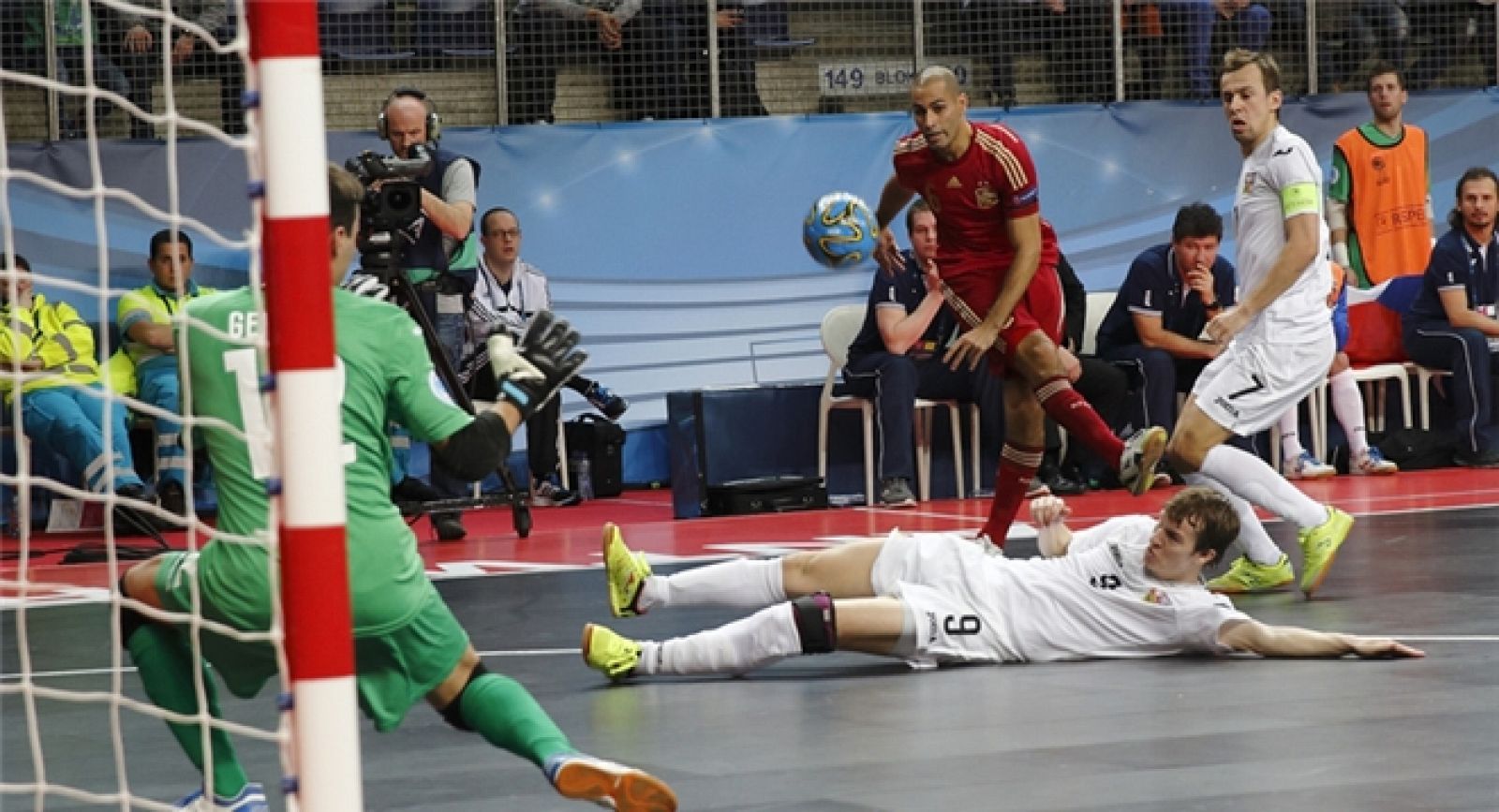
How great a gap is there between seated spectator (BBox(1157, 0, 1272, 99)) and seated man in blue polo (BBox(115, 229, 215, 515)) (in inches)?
273

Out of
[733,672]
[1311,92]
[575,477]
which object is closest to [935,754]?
[733,672]

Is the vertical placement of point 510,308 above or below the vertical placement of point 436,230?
below

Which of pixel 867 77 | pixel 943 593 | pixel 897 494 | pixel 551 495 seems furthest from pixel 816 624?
pixel 867 77

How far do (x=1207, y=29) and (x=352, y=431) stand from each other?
11.9 meters

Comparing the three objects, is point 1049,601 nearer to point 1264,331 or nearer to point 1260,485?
point 1260,485

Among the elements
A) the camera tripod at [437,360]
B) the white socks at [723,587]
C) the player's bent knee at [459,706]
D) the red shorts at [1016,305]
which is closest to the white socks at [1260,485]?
the red shorts at [1016,305]

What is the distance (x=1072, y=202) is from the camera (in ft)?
51.0

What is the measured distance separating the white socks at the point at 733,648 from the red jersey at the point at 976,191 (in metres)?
3.31

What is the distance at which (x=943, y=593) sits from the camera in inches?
288

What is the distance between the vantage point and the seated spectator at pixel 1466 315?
1477cm

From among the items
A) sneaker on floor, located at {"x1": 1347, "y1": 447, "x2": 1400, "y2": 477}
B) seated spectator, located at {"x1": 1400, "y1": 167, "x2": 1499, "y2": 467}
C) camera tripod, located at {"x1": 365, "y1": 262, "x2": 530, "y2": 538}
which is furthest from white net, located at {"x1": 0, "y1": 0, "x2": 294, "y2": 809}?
seated spectator, located at {"x1": 1400, "y1": 167, "x2": 1499, "y2": 467}

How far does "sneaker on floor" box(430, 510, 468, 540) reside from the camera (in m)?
12.7

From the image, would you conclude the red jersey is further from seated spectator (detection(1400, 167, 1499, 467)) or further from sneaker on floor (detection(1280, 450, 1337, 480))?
seated spectator (detection(1400, 167, 1499, 467))

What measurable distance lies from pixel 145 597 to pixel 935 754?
81.1 inches
